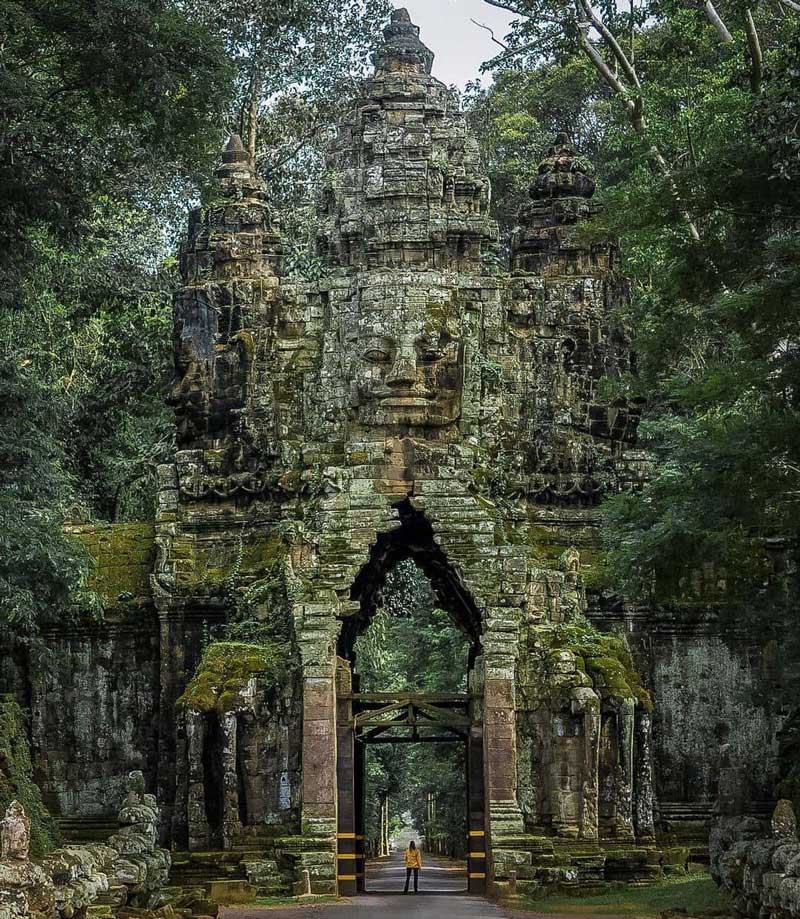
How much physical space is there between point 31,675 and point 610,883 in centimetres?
963

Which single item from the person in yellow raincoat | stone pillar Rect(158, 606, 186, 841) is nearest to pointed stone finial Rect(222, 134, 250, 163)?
stone pillar Rect(158, 606, 186, 841)

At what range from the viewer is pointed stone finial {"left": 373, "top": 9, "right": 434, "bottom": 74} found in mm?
30938

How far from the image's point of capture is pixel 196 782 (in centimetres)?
2623

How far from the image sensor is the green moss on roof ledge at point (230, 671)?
1029 inches

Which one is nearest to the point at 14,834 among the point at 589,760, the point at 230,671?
the point at 230,671

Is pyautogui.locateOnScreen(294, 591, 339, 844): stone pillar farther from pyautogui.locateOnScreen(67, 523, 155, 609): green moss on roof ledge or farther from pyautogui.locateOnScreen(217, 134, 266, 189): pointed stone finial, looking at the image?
pyautogui.locateOnScreen(217, 134, 266, 189): pointed stone finial

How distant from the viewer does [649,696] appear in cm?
2759

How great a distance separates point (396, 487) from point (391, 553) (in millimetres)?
2375

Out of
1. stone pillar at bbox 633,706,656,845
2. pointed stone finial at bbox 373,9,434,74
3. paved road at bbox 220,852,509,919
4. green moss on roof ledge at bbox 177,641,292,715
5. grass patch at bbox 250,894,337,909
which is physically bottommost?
paved road at bbox 220,852,509,919

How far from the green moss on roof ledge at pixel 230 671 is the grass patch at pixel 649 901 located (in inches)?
182

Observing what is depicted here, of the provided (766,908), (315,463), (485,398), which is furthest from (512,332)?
(766,908)

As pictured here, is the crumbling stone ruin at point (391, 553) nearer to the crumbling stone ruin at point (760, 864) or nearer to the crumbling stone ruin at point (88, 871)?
the crumbling stone ruin at point (88, 871)

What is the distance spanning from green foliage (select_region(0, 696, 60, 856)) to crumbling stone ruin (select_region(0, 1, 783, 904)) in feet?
6.21

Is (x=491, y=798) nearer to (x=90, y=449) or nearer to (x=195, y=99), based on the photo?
(x=195, y=99)
